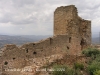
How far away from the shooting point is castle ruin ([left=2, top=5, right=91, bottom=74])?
17841 mm

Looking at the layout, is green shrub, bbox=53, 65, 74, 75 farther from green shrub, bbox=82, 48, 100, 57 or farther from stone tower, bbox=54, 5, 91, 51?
stone tower, bbox=54, 5, 91, 51

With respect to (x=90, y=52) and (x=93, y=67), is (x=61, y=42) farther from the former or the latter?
(x=93, y=67)

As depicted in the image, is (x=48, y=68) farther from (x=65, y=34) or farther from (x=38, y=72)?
(x=65, y=34)

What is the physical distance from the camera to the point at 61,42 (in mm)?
20312

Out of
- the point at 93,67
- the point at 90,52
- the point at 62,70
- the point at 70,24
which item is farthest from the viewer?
the point at 70,24

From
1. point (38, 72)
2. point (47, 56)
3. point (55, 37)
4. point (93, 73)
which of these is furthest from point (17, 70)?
point (93, 73)

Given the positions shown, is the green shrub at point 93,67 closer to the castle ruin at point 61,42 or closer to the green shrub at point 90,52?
the green shrub at point 90,52

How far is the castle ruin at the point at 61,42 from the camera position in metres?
17.8

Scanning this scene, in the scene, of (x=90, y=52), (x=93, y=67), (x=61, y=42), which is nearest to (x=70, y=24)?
(x=61, y=42)

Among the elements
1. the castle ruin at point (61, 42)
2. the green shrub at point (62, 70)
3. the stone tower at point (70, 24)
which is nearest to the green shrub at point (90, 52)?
the castle ruin at point (61, 42)

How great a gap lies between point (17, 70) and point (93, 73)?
248 inches

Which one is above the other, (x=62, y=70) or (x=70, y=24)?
(x=70, y=24)

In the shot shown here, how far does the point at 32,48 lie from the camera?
61.1ft

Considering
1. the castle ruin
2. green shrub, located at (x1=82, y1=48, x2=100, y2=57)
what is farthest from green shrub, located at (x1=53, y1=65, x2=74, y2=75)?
green shrub, located at (x1=82, y1=48, x2=100, y2=57)
